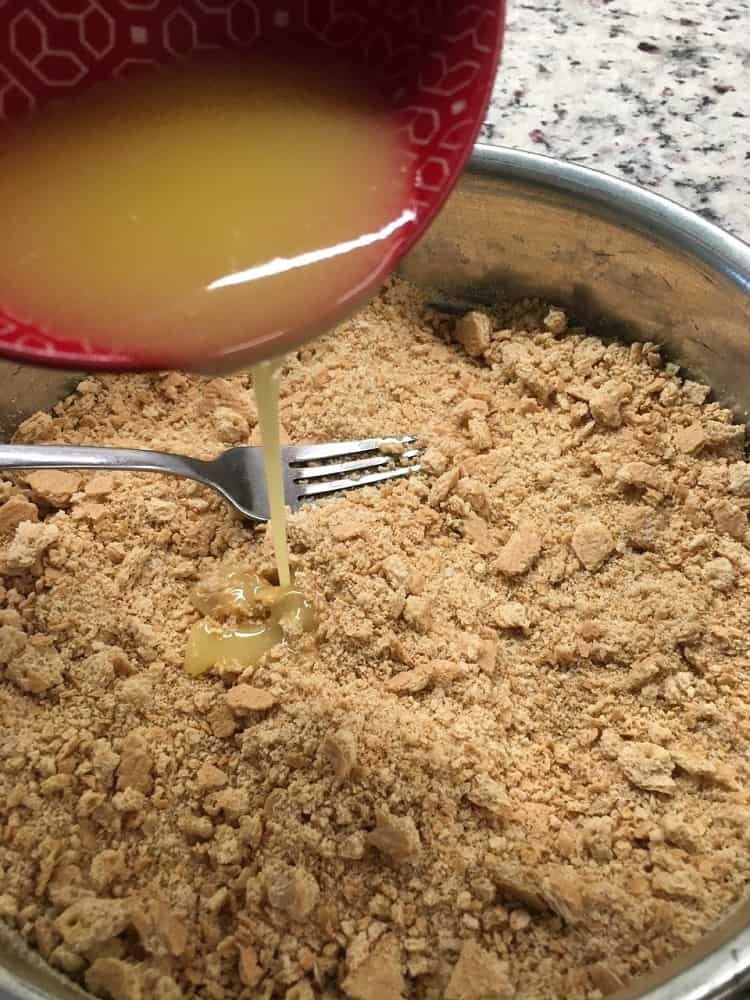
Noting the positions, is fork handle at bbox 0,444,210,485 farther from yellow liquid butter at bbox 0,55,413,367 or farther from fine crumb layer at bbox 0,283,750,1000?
yellow liquid butter at bbox 0,55,413,367

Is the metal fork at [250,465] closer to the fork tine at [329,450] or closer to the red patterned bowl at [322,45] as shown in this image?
the fork tine at [329,450]

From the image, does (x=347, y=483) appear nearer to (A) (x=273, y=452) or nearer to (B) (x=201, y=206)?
(A) (x=273, y=452)

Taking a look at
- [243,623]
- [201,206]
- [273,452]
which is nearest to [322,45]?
[201,206]

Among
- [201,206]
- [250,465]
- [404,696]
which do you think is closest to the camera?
[201,206]

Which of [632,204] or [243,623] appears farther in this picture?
[632,204]

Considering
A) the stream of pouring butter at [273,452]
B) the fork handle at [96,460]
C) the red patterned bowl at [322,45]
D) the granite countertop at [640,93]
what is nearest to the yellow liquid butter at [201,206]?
the red patterned bowl at [322,45]
